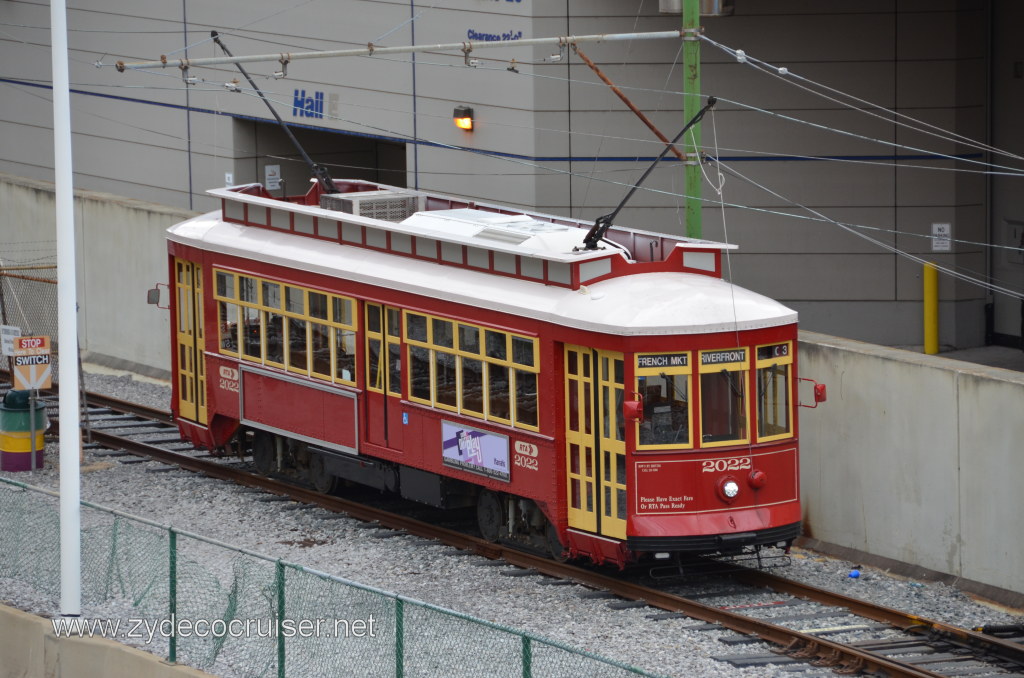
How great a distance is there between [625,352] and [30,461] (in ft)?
28.8

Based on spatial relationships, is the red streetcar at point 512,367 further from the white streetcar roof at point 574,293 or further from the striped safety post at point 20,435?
the striped safety post at point 20,435

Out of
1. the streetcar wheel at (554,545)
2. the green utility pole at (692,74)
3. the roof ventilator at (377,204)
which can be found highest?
the green utility pole at (692,74)

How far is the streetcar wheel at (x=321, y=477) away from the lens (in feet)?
59.3

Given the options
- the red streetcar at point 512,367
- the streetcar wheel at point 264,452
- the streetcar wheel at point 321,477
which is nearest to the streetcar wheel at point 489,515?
the red streetcar at point 512,367

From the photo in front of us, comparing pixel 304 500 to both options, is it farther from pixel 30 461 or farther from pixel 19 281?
pixel 19 281

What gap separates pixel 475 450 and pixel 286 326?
3028 mm

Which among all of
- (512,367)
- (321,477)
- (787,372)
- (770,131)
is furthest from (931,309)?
(512,367)

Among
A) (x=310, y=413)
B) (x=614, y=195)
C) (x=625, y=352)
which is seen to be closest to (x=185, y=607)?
(x=625, y=352)

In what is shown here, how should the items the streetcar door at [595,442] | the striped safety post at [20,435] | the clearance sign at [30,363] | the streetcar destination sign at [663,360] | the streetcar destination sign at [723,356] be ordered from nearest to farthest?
the streetcar destination sign at [663,360] < the streetcar destination sign at [723,356] < the streetcar door at [595,442] < the clearance sign at [30,363] < the striped safety post at [20,435]

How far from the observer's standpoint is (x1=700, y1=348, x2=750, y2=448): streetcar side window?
1416 centimetres

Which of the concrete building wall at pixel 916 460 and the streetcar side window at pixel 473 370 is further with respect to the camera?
the streetcar side window at pixel 473 370

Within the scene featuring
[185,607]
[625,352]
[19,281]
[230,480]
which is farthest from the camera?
[19,281]

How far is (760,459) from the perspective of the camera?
47.1 feet

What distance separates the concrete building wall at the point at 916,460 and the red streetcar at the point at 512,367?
1421 millimetres
